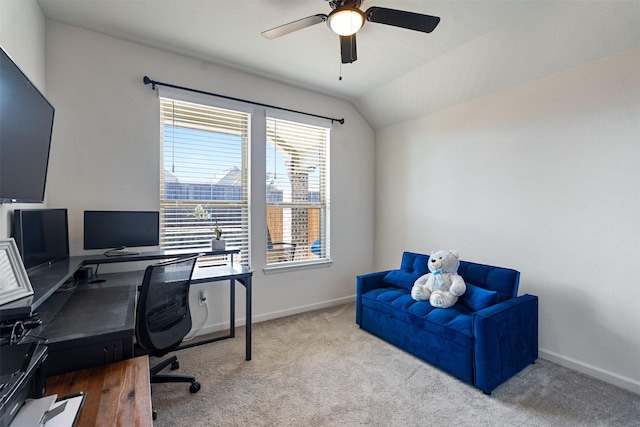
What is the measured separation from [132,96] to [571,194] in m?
3.98

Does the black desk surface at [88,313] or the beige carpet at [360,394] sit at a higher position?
the black desk surface at [88,313]

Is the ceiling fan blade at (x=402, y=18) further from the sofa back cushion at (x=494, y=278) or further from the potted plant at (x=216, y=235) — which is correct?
the potted plant at (x=216, y=235)

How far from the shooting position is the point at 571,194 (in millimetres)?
2475

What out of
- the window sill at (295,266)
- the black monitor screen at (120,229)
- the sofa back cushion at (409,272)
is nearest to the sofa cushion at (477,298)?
the sofa back cushion at (409,272)

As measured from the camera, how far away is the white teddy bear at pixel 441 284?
2.57 meters

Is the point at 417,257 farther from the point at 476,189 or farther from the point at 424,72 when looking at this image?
the point at 424,72

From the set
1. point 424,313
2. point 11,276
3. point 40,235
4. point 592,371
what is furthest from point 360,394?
point 40,235

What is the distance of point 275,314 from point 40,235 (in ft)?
7.54

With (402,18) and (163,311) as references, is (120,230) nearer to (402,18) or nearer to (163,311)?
(163,311)

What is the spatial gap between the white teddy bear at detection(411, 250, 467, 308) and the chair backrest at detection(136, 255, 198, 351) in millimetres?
2011

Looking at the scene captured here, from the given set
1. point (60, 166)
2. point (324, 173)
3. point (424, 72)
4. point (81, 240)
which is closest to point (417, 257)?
point (324, 173)

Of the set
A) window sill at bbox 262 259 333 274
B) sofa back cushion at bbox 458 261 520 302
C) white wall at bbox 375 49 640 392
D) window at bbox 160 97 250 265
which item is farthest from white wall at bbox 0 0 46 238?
white wall at bbox 375 49 640 392

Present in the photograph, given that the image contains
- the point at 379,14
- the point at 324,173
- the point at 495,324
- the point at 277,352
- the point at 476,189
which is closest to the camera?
the point at 379,14

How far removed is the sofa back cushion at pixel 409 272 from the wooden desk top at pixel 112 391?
2.42 metres
